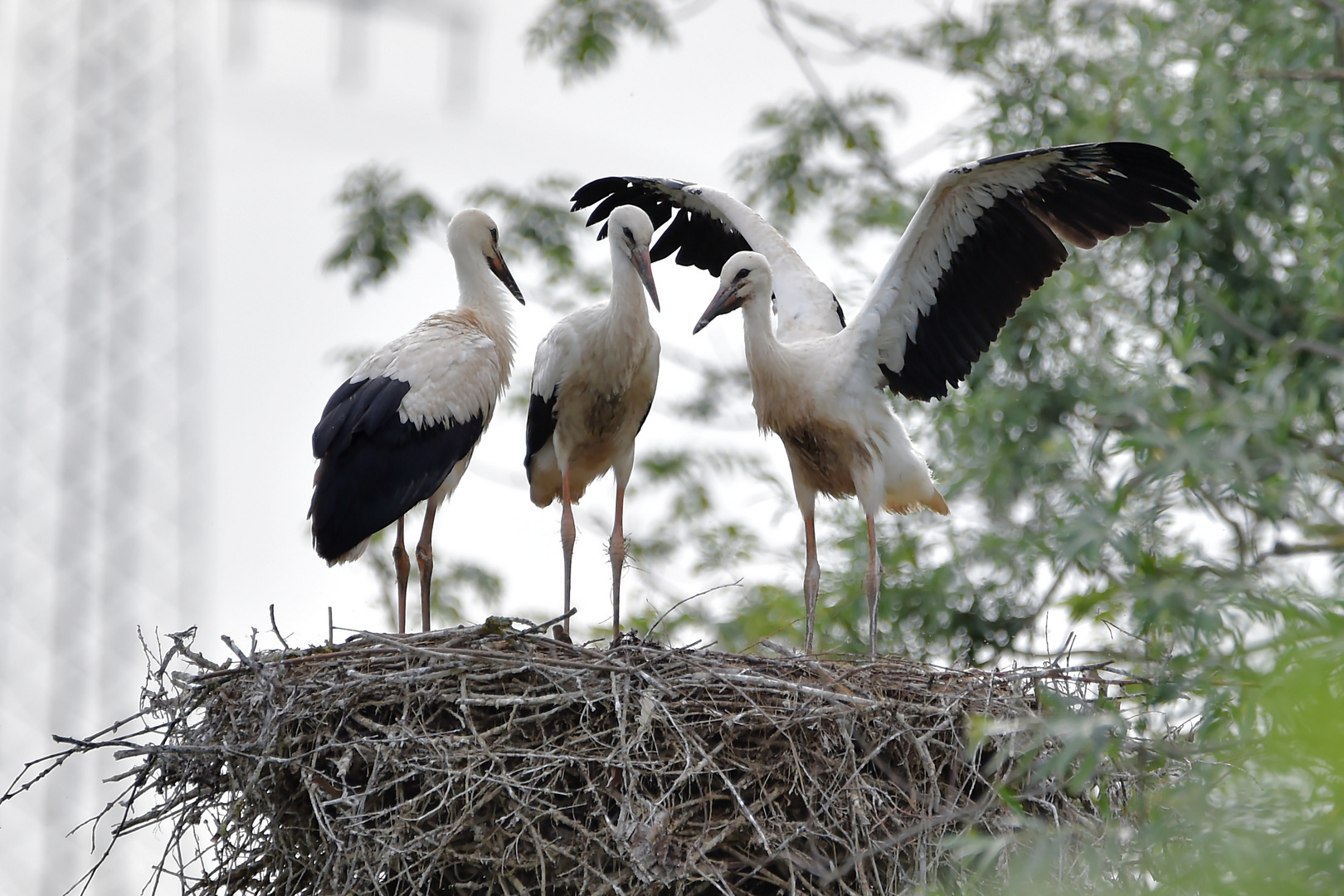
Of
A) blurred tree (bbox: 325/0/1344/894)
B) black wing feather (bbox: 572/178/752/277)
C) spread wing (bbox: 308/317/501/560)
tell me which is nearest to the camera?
blurred tree (bbox: 325/0/1344/894)

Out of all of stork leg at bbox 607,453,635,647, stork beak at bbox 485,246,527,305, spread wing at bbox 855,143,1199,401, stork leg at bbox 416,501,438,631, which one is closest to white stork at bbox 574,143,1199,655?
spread wing at bbox 855,143,1199,401

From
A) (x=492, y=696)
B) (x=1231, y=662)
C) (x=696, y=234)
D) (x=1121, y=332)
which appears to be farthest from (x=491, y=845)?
(x=1121, y=332)

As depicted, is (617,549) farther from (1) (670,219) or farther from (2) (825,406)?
(1) (670,219)

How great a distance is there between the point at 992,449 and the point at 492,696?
10.9 ft

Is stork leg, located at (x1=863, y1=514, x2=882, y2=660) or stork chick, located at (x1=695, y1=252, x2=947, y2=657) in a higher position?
stork chick, located at (x1=695, y1=252, x2=947, y2=657)

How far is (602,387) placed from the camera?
5176 mm

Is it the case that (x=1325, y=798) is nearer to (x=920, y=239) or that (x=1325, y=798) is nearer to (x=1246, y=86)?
(x=920, y=239)

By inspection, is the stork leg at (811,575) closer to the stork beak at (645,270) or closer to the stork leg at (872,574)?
the stork leg at (872,574)

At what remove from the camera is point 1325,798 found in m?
1.94

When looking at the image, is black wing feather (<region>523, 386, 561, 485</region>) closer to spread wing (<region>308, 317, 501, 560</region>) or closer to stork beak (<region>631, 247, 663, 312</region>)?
spread wing (<region>308, 317, 501, 560</region>)

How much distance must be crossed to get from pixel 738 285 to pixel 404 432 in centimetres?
131

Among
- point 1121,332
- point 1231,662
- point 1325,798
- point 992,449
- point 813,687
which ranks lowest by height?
point 1325,798

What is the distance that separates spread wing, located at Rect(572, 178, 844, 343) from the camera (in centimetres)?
571

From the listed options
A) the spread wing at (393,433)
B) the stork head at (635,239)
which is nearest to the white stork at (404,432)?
the spread wing at (393,433)
